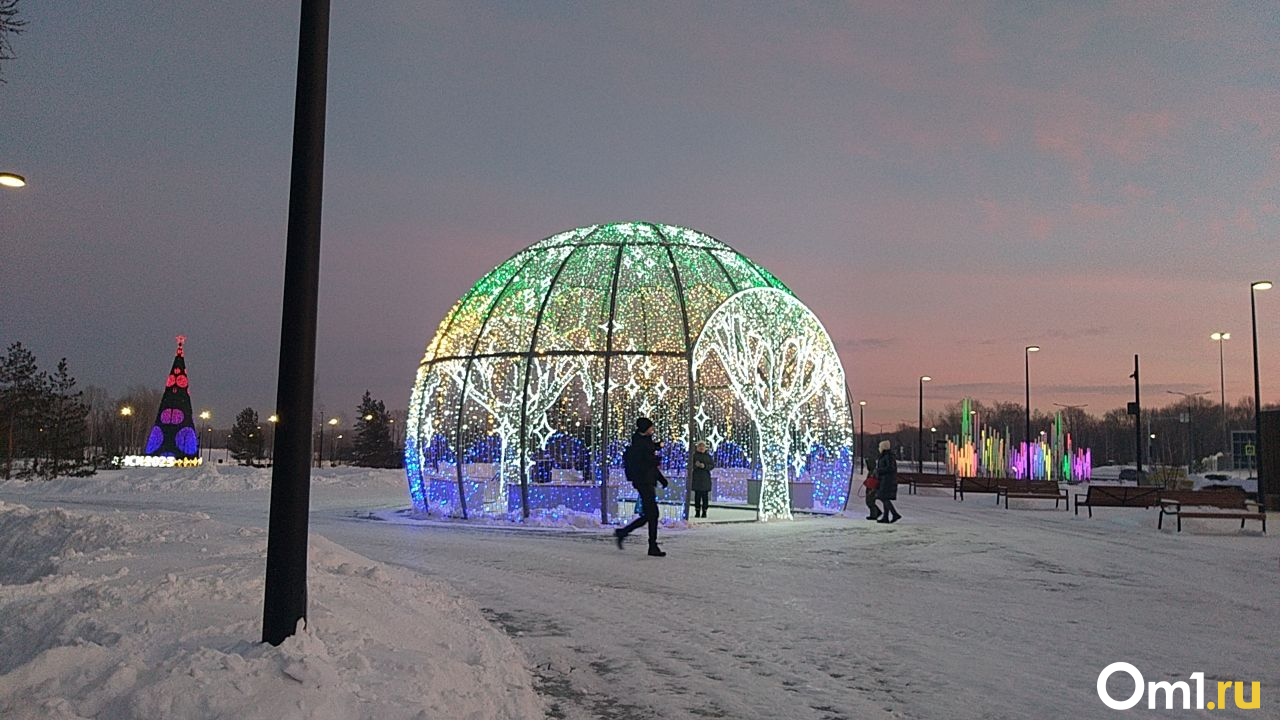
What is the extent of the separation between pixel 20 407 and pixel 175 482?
29.4ft

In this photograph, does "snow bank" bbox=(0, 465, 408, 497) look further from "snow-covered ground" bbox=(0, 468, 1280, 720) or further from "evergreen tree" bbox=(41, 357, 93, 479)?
"snow-covered ground" bbox=(0, 468, 1280, 720)

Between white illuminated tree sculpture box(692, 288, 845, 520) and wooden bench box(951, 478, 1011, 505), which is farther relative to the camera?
wooden bench box(951, 478, 1011, 505)

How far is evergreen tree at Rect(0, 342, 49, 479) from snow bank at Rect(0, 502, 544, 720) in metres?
31.0

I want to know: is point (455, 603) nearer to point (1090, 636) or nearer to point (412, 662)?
point (412, 662)

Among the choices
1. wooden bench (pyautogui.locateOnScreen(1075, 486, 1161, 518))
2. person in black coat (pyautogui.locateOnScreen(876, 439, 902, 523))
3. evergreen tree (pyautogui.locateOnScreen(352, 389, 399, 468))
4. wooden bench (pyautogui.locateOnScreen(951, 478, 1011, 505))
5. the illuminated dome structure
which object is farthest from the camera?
evergreen tree (pyautogui.locateOnScreen(352, 389, 399, 468))

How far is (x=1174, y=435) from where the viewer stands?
4756 inches

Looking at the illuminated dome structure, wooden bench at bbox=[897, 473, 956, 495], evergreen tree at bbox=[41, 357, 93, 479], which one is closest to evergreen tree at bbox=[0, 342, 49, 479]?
evergreen tree at bbox=[41, 357, 93, 479]

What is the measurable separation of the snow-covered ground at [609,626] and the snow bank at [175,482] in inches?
597

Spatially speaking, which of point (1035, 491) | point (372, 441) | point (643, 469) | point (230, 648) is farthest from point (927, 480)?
point (372, 441)

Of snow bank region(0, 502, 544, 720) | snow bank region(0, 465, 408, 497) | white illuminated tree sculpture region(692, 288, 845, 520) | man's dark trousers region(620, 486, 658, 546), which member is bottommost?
snow bank region(0, 465, 408, 497)

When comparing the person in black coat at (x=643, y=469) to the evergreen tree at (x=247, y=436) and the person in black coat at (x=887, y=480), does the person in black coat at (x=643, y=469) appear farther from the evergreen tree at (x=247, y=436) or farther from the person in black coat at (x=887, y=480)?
the evergreen tree at (x=247, y=436)

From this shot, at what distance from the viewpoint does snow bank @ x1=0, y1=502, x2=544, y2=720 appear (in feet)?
14.9

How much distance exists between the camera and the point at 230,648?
5.11m

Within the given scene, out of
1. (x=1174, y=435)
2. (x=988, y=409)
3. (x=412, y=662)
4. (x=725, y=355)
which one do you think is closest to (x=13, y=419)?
(x=725, y=355)
